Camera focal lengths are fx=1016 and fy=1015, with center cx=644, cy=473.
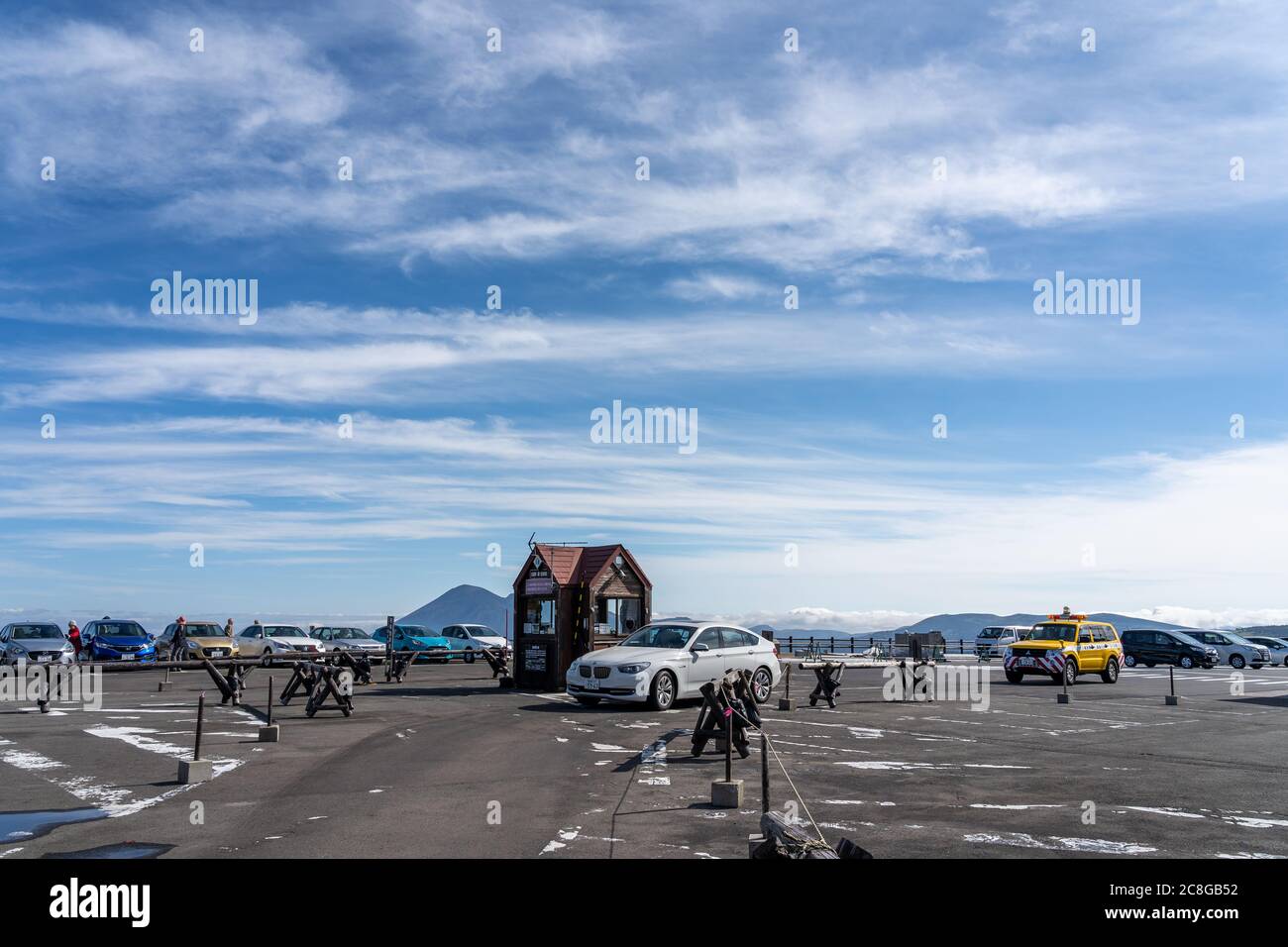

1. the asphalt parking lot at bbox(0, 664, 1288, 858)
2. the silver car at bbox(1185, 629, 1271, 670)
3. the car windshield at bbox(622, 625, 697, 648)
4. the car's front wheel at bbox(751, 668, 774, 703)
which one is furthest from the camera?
the silver car at bbox(1185, 629, 1271, 670)

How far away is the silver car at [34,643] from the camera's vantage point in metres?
35.4

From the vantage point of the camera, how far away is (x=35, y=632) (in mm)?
37688

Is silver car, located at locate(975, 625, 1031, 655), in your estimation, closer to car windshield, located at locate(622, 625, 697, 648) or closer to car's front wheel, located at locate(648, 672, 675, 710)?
car windshield, located at locate(622, 625, 697, 648)

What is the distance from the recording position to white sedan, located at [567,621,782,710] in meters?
19.7

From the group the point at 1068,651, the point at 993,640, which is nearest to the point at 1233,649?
the point at 993,640

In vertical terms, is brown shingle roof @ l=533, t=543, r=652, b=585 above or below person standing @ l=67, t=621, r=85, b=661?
above

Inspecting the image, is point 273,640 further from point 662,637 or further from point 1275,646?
point 1275,646

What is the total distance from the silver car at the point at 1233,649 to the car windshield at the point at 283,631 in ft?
135

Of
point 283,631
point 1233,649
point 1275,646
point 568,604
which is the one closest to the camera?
point 568,604

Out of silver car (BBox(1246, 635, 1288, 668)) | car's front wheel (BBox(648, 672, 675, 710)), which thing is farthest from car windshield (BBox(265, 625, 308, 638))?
silver car (BBox(1246, 635, 1288, 668))

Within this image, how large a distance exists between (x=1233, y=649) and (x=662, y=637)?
4033cm

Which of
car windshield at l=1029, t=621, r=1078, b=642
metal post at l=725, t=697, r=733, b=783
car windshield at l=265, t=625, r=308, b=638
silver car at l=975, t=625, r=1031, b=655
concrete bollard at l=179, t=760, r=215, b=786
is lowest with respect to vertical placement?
silver car at l=975, t=625, r=1031, b=655
